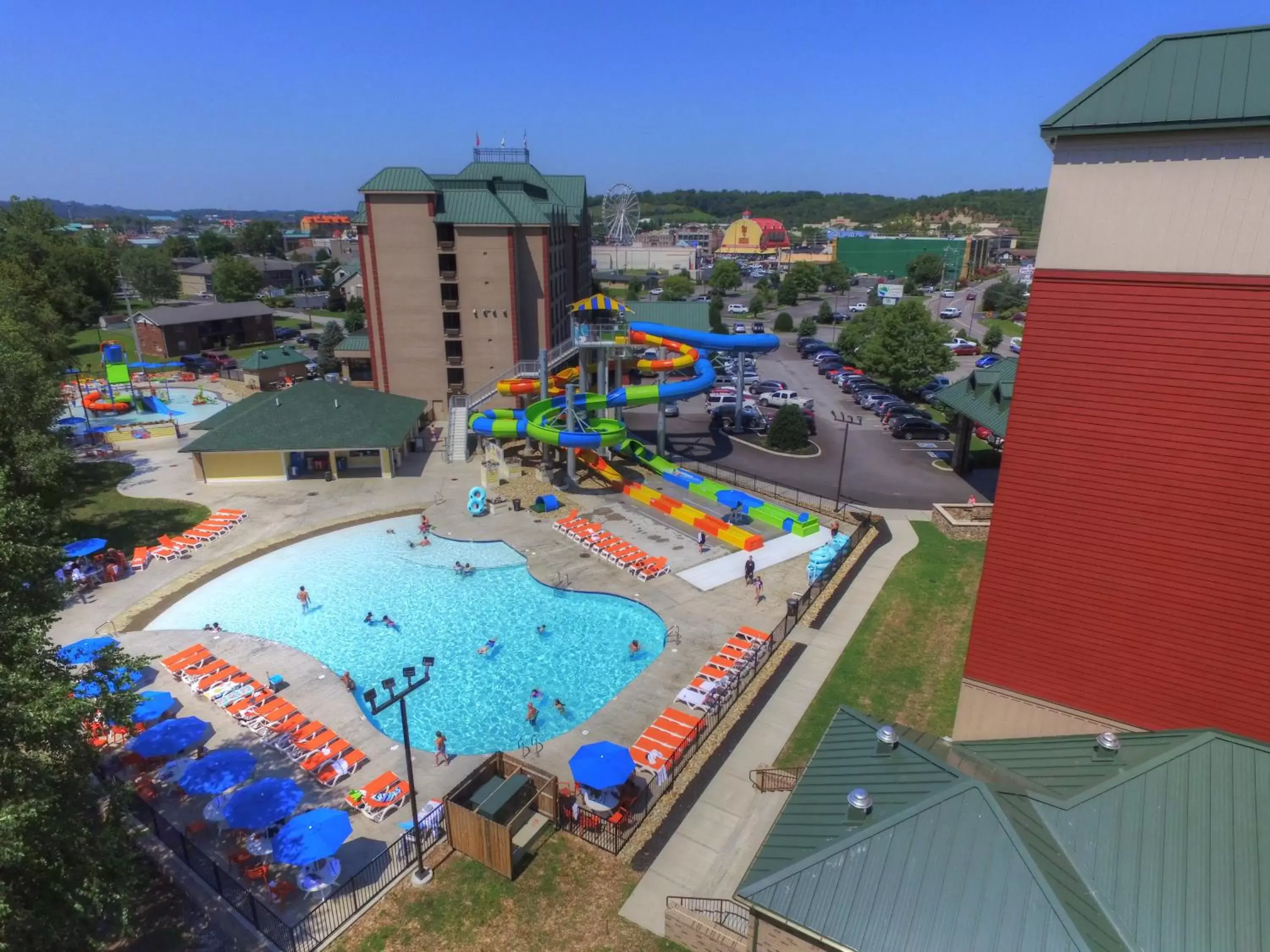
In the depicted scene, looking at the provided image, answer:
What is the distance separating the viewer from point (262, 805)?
55.2 feet

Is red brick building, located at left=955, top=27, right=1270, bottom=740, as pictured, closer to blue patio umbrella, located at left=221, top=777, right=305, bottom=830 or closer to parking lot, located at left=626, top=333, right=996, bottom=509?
blue patio umbrella, located at left=221, top=777, right=305, bottom=830

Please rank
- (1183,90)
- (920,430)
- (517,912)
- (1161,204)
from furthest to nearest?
1. (920,430)
2. (517,912)
3. (1161,204)
4. (1183,90)

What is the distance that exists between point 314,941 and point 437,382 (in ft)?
139

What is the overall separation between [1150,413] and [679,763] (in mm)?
13868

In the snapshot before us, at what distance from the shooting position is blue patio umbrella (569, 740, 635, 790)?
17312 millimetres

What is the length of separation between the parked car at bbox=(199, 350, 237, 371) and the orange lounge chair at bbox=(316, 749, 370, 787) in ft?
210

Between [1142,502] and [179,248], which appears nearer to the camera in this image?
[1142,502]

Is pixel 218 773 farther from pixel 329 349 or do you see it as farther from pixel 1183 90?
pixel 329 349

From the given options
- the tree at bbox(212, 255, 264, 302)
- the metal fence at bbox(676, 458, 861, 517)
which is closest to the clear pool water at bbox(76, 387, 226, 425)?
the metal fence at bbox(676, 458, 861, 517)

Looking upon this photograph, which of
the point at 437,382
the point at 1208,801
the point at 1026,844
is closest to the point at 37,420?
the point at 437,382

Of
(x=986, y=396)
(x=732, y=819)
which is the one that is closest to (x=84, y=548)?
(x=732, y=819)

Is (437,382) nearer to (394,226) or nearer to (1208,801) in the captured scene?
(394,226)

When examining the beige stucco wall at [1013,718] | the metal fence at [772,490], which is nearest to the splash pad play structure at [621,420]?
the metal fence at [772,490]

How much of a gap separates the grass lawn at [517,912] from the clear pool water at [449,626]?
17.3ft
